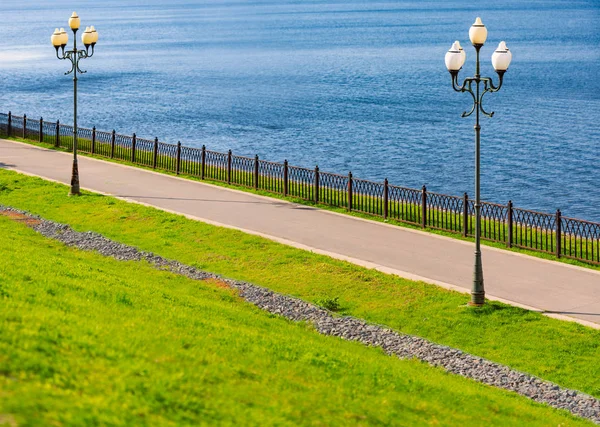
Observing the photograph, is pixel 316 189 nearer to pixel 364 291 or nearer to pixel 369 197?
pixel 369 197

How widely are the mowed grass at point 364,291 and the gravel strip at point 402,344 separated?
17.1 inches

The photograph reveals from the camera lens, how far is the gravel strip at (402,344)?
13.0 m

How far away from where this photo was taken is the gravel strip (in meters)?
13.0

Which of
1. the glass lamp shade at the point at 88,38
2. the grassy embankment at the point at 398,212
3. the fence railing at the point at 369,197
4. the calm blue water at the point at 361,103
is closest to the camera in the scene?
the grassy embankment at the point at 398,212

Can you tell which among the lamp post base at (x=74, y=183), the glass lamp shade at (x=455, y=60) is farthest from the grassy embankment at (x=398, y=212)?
the glass lamp shade at (x=455, y=60)

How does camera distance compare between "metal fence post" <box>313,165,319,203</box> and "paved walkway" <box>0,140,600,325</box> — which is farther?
"metal fence post" <box>313,165,319,203</box>

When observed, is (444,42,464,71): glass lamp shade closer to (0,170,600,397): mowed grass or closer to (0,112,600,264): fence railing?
(0,170,600,397): mowed grass

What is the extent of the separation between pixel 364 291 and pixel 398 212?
7.60m

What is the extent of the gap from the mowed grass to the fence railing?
4573 millimetres

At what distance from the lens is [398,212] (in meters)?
25.2

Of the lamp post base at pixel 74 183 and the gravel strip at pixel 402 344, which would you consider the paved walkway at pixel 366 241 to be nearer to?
the lamp post base at pixel 74 183

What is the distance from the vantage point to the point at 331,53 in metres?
119

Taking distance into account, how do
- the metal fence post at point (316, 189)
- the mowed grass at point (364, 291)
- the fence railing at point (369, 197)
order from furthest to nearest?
1. the metal fence post at point (316, 189)
2. the fence railing at point (369, 197)
3. the mowed grass at point (364, 291)

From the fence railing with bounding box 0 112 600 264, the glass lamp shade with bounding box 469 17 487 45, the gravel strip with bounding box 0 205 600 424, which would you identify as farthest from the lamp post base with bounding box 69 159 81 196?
the glass lamp shade with bounding box 469 17 487 45
